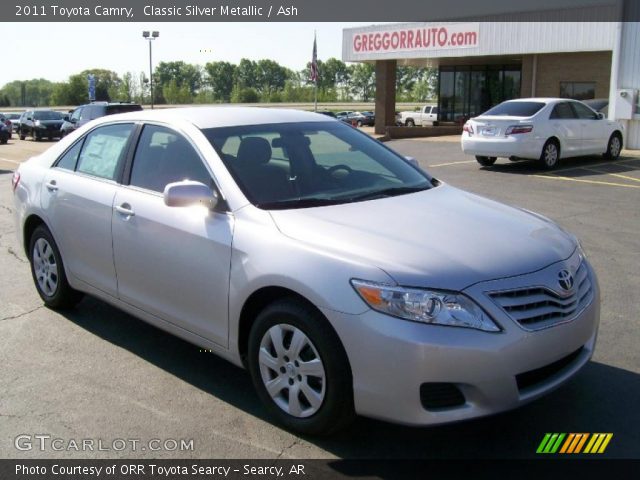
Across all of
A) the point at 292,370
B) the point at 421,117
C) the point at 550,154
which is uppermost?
Answer: the point at 421,117

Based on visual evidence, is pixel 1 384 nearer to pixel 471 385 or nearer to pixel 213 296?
pixel 213 296

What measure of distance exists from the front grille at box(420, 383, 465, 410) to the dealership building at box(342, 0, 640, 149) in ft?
58.6

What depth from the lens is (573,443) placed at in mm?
3543

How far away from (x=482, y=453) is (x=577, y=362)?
2.33 ft

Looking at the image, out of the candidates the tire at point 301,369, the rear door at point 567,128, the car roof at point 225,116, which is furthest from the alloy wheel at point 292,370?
the rear door at point 567,128

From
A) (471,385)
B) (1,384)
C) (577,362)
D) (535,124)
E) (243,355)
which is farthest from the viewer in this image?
(535,124)

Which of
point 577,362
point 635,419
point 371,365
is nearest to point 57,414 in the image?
point 371,365

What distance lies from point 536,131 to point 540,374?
40.3 feet

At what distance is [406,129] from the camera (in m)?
30.2

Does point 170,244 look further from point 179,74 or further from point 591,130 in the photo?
point 179,74

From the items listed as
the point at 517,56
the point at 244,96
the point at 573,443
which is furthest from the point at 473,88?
the point at 244,96

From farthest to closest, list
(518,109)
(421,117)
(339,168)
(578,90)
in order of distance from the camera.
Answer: (421,117)
(578,90)
(518,109)
(339,168)

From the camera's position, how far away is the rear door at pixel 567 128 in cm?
1519

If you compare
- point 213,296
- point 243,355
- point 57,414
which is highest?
point 213,296
